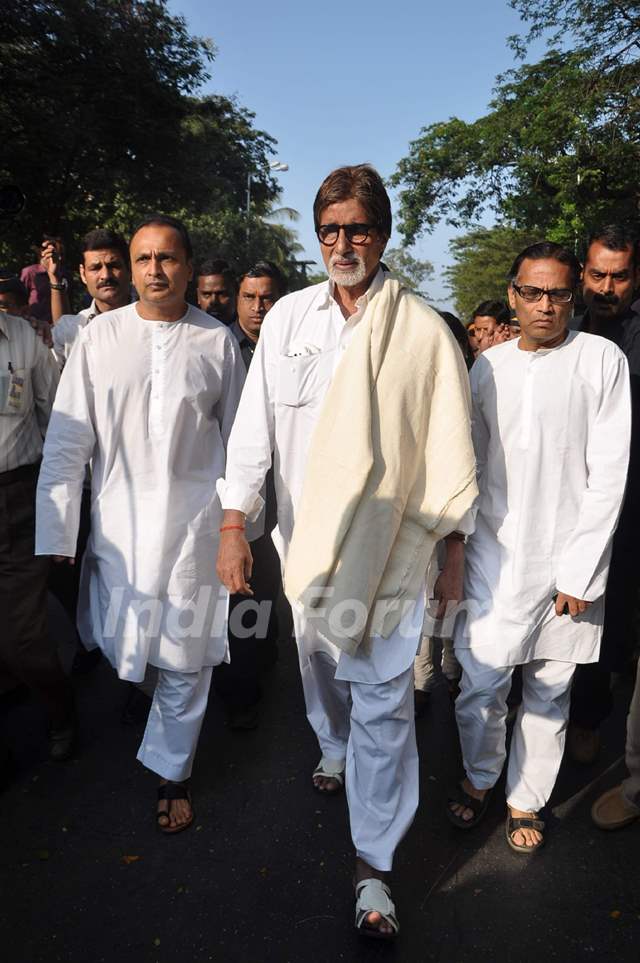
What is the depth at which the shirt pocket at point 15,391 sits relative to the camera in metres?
3.08

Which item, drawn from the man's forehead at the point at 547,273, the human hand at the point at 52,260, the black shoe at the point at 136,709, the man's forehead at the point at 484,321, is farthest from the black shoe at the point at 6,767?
the man's forehead at the point at 484,321

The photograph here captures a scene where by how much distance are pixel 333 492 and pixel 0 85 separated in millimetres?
12744

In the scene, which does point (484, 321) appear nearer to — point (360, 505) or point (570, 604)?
point (570, 604)

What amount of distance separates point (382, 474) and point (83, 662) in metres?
2.35

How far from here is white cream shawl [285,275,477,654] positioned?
2371 mm

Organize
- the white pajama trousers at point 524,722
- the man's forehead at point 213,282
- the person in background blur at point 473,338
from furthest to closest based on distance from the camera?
the person in background blur at point 473,338
the man's forehead at point 213,282
the white pajama trousers at point 524,722

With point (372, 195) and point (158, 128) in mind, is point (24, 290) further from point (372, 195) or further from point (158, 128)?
point (158, 128)

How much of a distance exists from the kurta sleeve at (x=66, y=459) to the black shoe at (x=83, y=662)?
131 cm

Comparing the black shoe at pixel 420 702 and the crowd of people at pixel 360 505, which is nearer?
the crowd of people at pixel 360 505

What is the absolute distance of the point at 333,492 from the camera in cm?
238

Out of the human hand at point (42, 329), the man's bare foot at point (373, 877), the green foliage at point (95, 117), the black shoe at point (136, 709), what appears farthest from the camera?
the green foliage at point (95, 117)

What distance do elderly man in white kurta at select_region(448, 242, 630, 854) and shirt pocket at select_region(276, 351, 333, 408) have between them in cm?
59

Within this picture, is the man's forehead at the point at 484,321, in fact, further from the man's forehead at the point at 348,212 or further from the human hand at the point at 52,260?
the man's forehead at the point at 348,212

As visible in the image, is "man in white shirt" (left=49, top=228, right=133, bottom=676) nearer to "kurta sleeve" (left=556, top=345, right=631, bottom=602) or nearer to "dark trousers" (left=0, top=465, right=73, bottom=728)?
"dark trousers" (left=0, top=465, right=73, bottom=728)
